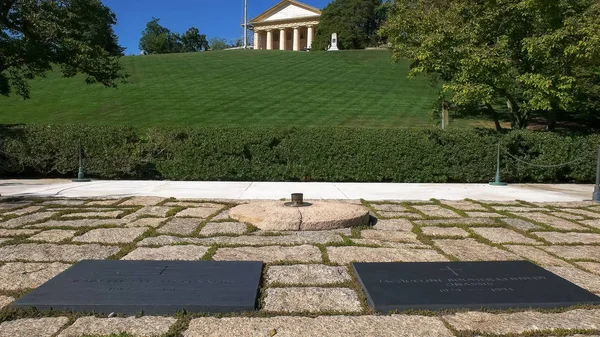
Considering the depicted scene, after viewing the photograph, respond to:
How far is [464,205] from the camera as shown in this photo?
847 centimetres

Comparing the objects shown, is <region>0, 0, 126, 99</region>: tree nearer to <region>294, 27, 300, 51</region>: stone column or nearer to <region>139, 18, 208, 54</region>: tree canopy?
<region>294, 27, 300, 51</region>: stone column

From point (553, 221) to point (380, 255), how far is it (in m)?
3.69

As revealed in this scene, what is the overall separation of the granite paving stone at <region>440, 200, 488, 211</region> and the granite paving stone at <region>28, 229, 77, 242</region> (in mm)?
6230

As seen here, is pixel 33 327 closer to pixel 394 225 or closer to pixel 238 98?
pixel 394 225

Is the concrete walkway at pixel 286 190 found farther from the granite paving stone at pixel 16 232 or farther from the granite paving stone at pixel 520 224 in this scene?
the granite paving stone at pixel 16 232

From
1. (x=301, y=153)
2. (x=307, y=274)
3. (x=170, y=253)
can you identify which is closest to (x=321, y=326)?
(x=307, y=274)

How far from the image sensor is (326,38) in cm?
7181

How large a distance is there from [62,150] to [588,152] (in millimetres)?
14324

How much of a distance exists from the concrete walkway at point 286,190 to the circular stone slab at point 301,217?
2.68m

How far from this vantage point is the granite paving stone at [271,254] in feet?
15.4

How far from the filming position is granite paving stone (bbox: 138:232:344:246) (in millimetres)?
5359

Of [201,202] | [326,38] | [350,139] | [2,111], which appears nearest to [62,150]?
[201,202]

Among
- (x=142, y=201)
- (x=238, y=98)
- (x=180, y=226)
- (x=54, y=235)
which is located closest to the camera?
(x=54, y=235)

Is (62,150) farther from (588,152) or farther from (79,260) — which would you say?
(588,152)
